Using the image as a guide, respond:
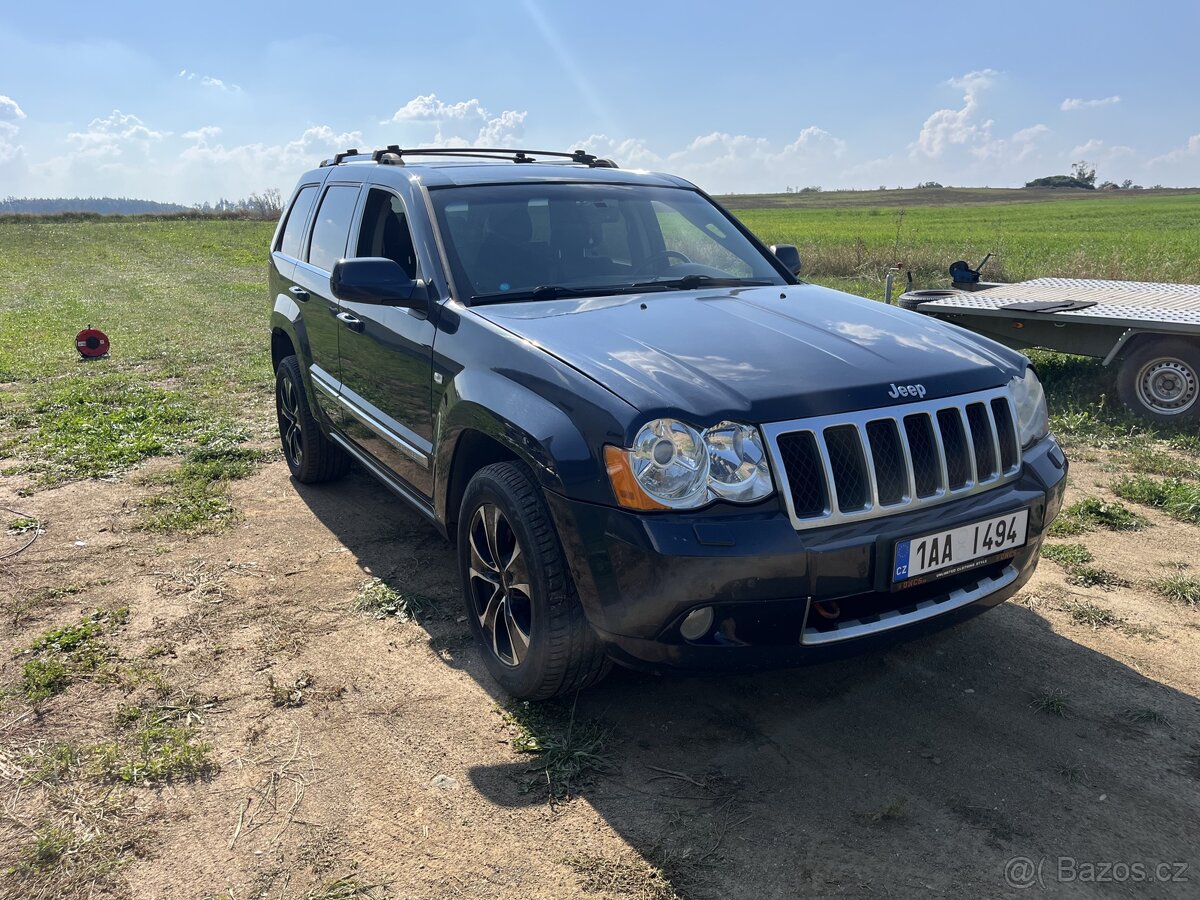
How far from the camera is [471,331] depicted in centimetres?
347

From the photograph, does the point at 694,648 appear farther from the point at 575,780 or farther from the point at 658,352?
the point at 658,352

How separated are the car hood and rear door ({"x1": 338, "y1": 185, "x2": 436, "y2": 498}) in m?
0.49

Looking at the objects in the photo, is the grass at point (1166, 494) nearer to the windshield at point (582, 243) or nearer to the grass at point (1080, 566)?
the grass at point (1080, 566)

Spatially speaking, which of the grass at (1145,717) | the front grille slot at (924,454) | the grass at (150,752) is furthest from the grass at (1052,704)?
the grass at (150,752)

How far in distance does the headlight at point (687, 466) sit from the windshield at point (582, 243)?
1.28 m

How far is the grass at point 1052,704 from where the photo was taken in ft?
10.7

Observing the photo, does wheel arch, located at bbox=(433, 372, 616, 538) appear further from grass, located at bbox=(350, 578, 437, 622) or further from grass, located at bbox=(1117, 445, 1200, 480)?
grass, located at bbox=(1117, 445, 1200, 480)

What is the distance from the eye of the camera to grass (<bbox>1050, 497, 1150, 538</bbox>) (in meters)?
5.05

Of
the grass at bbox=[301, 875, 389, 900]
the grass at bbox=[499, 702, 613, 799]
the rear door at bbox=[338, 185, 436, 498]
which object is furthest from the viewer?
the rear door at bbox=[338, 185, 436, 498]

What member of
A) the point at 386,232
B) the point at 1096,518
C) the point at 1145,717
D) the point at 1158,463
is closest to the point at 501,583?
the point at 386,232

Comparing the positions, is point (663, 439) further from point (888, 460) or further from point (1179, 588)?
point (1179, 588)

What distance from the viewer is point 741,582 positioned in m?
2.63

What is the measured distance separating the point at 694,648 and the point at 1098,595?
2.52 meters

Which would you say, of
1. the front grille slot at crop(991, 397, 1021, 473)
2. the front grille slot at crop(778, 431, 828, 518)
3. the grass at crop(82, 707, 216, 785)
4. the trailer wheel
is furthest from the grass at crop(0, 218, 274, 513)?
the trailer wheel
